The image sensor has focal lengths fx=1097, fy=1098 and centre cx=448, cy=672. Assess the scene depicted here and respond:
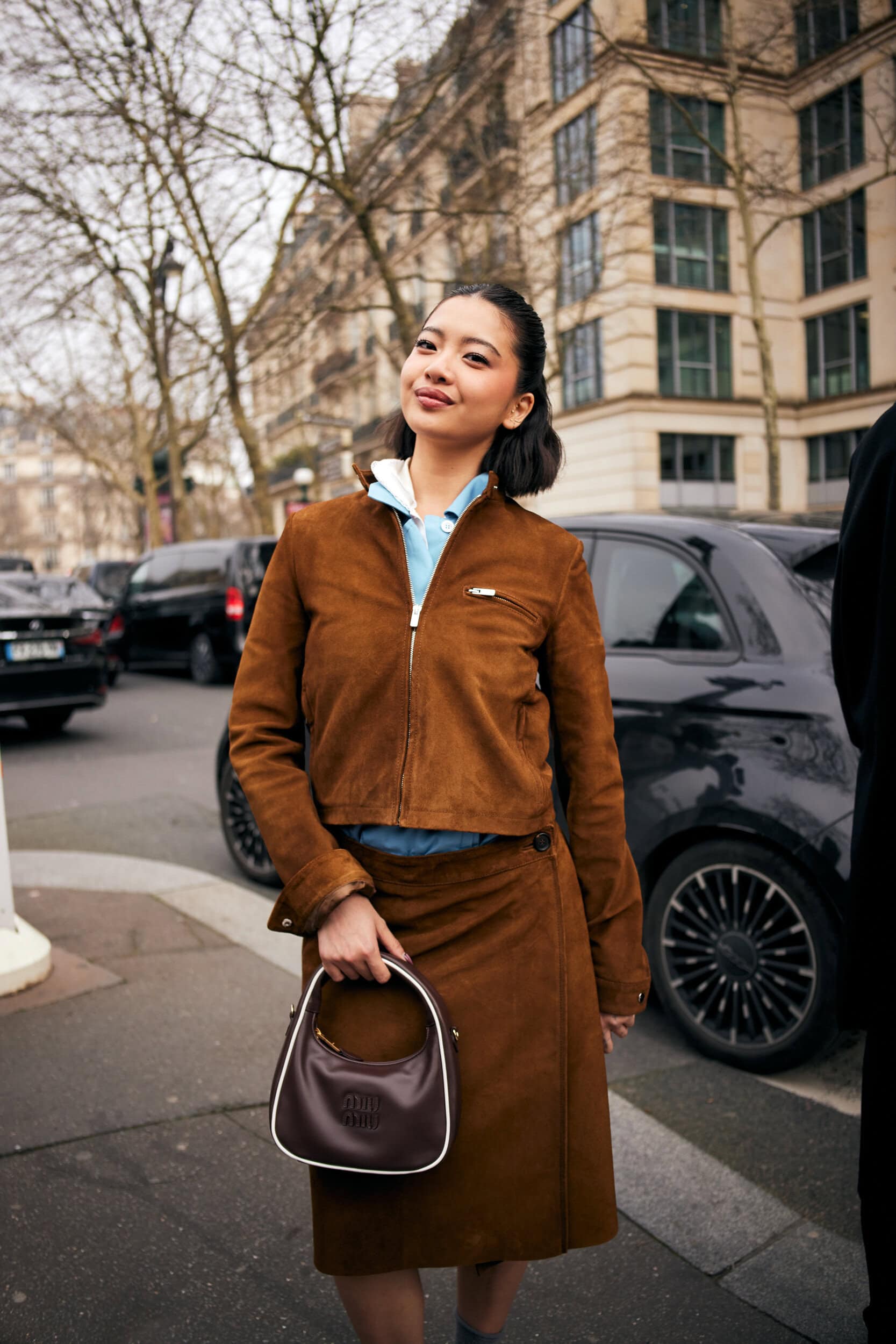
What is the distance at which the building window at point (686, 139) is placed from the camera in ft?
54.7

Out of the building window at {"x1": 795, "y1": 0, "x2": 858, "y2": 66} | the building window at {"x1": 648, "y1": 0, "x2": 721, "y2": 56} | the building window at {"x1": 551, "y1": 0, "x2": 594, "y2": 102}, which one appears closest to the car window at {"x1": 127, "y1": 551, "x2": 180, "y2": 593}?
the building window at {"x1": 551, "y1": 0, "x2": 594, "y2": 102}

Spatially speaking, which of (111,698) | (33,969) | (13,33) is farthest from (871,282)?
(33,969)

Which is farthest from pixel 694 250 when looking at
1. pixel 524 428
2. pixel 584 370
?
pixel 524 428

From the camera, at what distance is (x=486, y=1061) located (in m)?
1.66

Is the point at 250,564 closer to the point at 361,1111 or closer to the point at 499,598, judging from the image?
the point at 499,598

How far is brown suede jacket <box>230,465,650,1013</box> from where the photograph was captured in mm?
1646

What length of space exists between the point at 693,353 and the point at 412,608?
28564 mm

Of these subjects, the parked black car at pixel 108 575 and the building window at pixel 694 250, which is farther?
the building window at pixel 694 250

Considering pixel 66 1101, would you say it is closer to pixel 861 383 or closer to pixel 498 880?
pixel 498 880

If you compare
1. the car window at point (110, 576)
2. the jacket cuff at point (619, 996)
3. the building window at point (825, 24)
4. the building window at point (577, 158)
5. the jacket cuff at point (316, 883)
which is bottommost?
the jacket cuff at point (619, 996)

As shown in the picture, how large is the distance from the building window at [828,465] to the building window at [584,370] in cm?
612

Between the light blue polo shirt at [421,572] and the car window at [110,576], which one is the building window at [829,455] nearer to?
the car window at [110,576]

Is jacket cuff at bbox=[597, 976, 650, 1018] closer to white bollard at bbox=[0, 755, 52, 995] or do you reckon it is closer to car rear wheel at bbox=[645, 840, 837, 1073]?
car rear wheel at bbox=[645, 840, 837, 1073]

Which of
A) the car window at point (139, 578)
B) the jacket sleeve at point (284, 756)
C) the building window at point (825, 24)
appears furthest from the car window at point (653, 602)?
the building window at point (825, 24)
